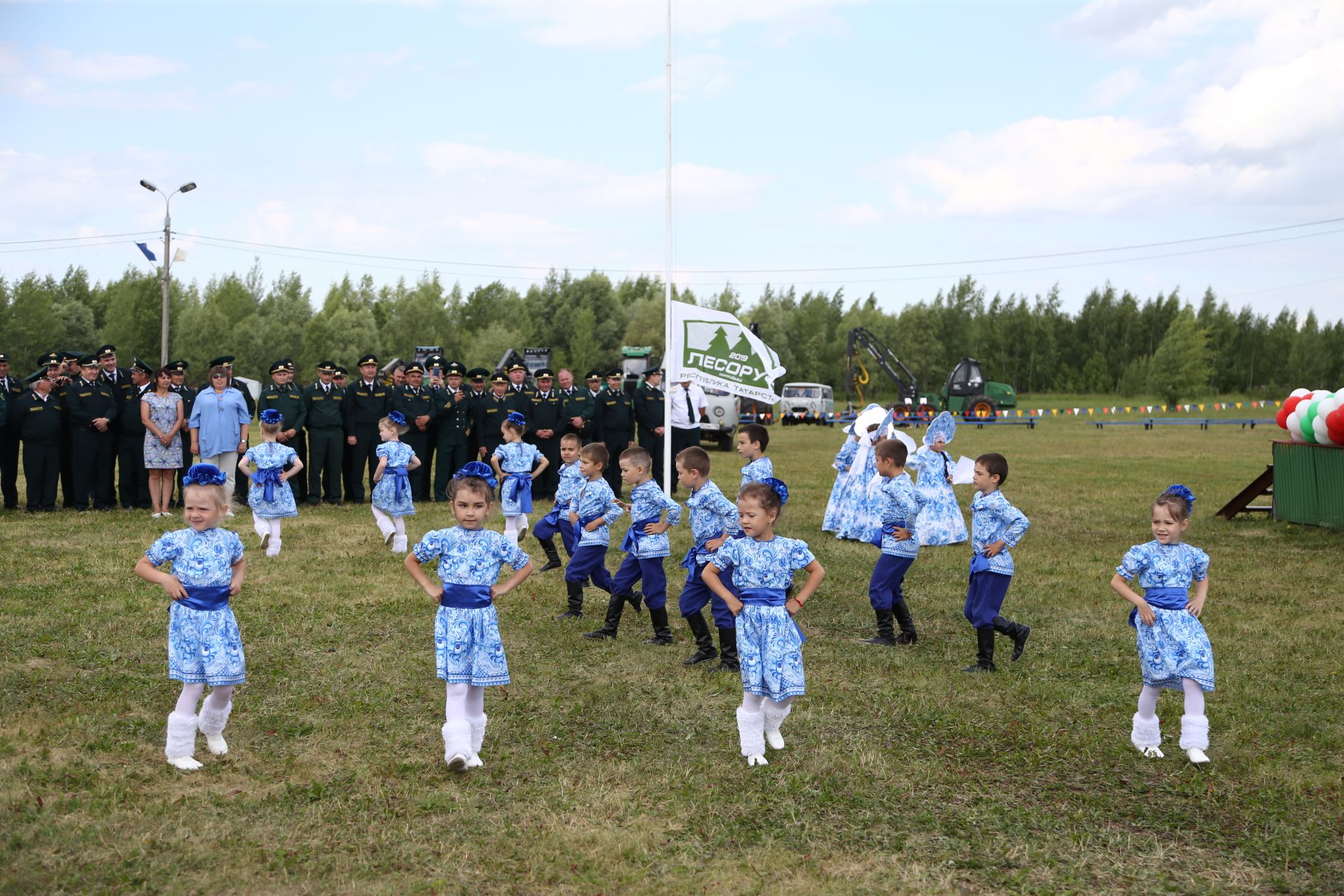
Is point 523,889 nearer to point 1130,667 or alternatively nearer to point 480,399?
point 1130,667

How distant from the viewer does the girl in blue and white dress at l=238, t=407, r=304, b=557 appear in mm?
11836

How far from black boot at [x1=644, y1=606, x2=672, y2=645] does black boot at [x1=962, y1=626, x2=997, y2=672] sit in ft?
7.41

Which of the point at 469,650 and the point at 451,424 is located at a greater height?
the point at 451,424

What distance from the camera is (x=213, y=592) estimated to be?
5766 mm

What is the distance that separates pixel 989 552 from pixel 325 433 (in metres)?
11.6

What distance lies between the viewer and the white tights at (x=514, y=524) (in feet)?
40.3

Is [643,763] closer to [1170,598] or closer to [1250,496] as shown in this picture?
[1170,598]

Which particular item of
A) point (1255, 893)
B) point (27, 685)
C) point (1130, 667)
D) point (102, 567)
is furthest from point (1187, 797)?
point (102, 567)

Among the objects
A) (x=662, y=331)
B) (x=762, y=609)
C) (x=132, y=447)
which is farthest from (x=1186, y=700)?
(x=662, y=331)

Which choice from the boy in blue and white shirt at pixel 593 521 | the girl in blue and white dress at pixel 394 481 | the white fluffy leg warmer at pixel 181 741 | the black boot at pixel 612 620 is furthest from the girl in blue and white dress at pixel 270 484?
the white fluffy leg warmer at pixel 181 741

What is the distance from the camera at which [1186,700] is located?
6160mm

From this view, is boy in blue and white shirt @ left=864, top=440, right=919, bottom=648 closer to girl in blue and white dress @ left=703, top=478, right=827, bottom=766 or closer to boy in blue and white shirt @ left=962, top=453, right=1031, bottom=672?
boy in blue and white shirt @ left=962, top=453, right=1031, bottom=672

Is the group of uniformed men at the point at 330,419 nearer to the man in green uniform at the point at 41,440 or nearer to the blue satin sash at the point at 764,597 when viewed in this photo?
the man in green uniform at the point at 41,440

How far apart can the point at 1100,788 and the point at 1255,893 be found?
120 centimetres
